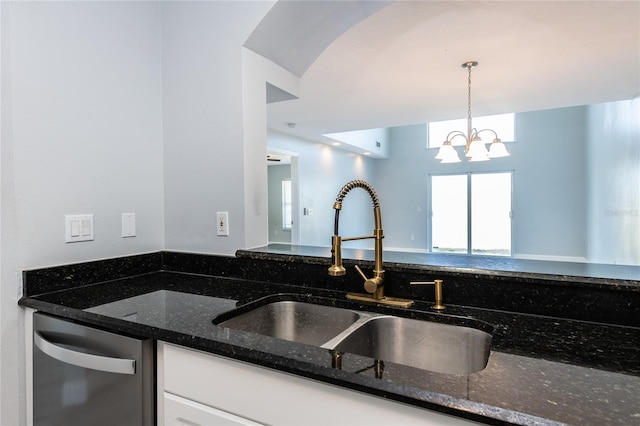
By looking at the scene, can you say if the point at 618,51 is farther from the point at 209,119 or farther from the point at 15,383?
the point at 15,383

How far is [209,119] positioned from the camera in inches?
67.0

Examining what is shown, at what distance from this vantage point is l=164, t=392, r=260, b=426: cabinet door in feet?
2.86

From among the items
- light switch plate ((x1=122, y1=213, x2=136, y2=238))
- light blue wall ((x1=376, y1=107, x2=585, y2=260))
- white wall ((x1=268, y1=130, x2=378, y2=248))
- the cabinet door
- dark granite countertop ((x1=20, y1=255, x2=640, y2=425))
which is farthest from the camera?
light blue wall ((x1=376, y1=107, x2=585, y2=260))

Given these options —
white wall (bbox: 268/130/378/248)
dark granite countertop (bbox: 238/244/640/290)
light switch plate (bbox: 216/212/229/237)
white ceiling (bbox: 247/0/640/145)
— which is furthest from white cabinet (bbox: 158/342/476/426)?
white wall (bbox: 268/130/378/248)

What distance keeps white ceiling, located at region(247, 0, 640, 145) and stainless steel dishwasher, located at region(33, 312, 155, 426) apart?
4.29 feet

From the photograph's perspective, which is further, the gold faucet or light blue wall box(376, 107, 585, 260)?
light blue wall box(376, 107, 585, 260)

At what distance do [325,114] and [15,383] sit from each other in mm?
4133

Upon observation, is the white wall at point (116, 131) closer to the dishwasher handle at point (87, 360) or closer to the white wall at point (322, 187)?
the dishwasher handle at point (87, 360)

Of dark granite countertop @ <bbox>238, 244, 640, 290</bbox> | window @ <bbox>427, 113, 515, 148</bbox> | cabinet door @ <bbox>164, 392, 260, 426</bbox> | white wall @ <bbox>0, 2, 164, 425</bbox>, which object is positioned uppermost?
window @ <bbox>427, 113, 515, 148</bbox>

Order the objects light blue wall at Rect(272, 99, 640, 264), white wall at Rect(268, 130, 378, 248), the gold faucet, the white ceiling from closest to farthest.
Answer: the gold faucet
the white ceiling
light blue wall at Rect(272, 99, 640, 264)
white wall at Rect(268, 130, 378, 248)

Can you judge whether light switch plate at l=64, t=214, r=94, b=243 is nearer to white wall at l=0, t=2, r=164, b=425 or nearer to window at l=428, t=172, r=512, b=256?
white wall at l=0, t=2, r=164, b=425

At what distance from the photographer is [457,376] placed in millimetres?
696

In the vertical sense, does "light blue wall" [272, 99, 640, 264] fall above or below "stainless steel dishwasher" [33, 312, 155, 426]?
above

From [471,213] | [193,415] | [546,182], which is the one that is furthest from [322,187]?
[193,415]
